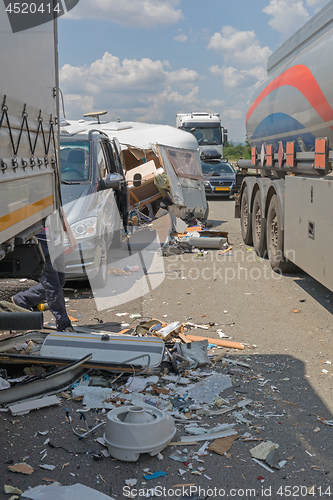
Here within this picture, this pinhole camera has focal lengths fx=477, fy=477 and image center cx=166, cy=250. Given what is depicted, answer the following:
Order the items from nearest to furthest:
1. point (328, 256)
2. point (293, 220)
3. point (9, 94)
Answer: point (9, 94) → point (328, 256) → point (293, 220)

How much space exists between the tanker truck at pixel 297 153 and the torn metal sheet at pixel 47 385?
3164 mm

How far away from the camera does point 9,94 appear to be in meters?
3.09

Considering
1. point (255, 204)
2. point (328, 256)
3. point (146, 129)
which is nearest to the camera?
point (328, 256)

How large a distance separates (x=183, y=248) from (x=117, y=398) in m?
7.46

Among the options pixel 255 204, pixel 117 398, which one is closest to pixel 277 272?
pixel 255 204

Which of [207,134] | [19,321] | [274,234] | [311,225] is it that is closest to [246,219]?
[274,234]

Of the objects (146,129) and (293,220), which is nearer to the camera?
(293,220)

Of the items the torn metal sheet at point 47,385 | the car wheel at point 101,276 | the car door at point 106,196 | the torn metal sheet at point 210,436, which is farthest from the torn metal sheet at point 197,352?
the car door at point 106,196

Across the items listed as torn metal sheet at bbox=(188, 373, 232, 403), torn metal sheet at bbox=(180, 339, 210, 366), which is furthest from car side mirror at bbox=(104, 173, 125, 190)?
torn metal sheet at bbox=(188, 373, 232, 403)

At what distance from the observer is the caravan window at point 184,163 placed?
14.1m

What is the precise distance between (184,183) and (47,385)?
10537 millimetres

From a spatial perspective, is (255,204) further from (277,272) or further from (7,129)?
(7,129)

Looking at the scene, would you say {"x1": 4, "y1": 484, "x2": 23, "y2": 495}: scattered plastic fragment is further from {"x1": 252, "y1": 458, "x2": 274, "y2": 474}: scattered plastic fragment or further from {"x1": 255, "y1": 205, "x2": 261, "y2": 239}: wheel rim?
Result: {"x1": 255, "y1": 205, "x2": 261, "y2": 239}: wheel rim

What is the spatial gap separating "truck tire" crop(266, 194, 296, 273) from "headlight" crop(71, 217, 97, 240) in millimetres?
3212
